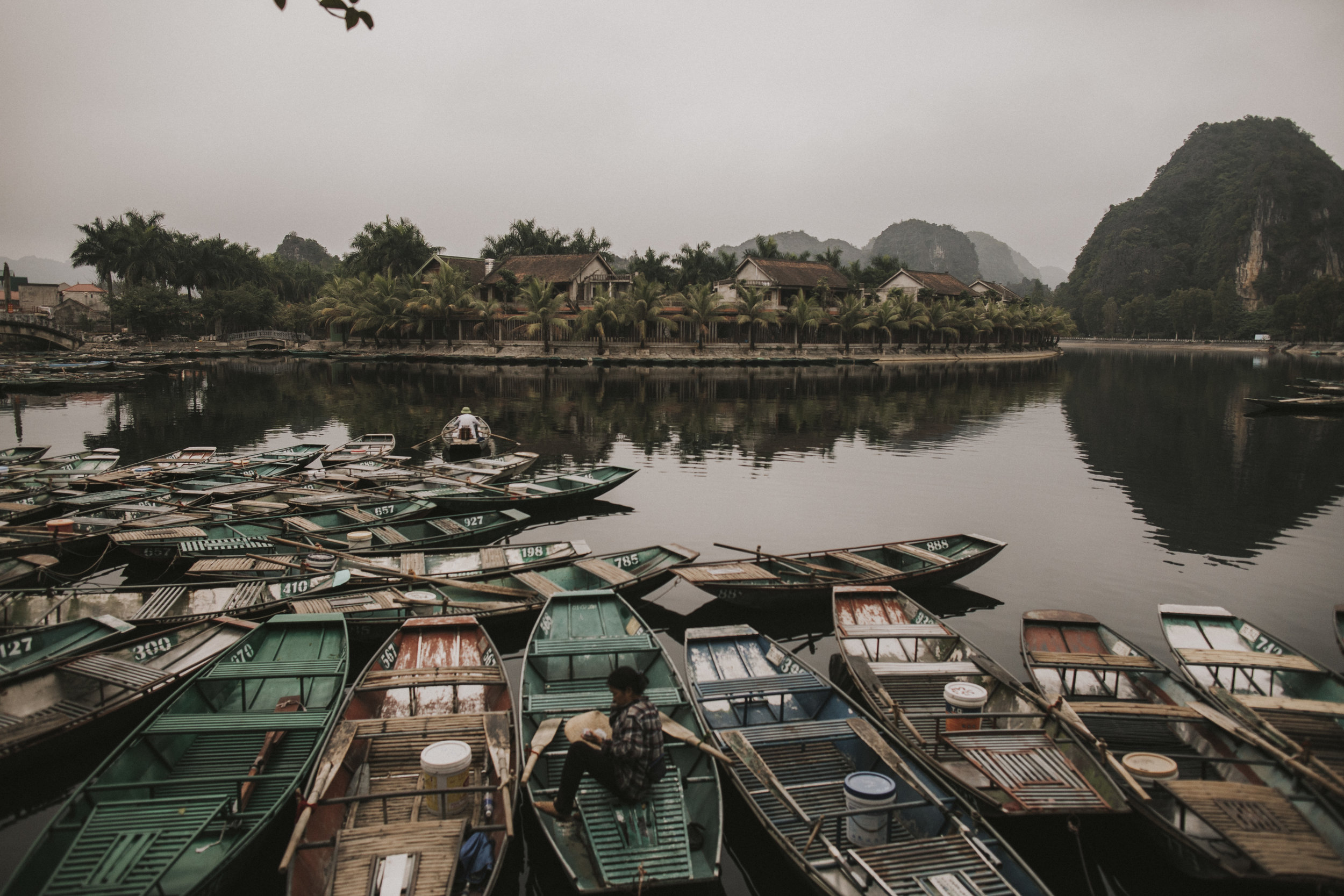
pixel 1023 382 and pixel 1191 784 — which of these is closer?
pixel 1191 784

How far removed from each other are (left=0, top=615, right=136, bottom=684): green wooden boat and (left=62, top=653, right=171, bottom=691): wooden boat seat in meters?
0.34

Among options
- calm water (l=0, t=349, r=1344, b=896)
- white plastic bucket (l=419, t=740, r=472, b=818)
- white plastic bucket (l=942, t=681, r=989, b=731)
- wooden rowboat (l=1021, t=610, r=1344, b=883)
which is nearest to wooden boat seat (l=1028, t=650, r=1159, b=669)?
wooden rowboat (l=1021, t=610, r=1344, b=883)

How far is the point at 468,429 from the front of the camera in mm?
21922

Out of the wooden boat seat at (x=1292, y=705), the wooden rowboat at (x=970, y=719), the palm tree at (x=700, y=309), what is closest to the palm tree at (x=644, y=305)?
the palm tree at (x=700, y=309)

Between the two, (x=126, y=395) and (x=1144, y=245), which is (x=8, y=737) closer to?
(x=126, y=395)

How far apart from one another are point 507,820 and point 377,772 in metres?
1.95

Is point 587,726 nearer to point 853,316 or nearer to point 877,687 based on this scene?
point 877,687

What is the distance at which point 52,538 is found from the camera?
502 inches

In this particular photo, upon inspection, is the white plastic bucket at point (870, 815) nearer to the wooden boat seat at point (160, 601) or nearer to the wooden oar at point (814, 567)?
the wooden oar at point (814, 567)

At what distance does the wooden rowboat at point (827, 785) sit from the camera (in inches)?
218

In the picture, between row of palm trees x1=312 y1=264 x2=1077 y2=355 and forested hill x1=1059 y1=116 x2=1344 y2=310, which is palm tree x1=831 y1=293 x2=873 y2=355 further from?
forested hill x1=1059 y1=116 x2=1344 y2=310

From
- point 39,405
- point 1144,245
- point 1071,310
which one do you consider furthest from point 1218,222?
point 39,405

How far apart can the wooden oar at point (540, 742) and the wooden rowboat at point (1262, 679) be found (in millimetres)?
6812

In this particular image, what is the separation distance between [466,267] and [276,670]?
7255 centimetres
